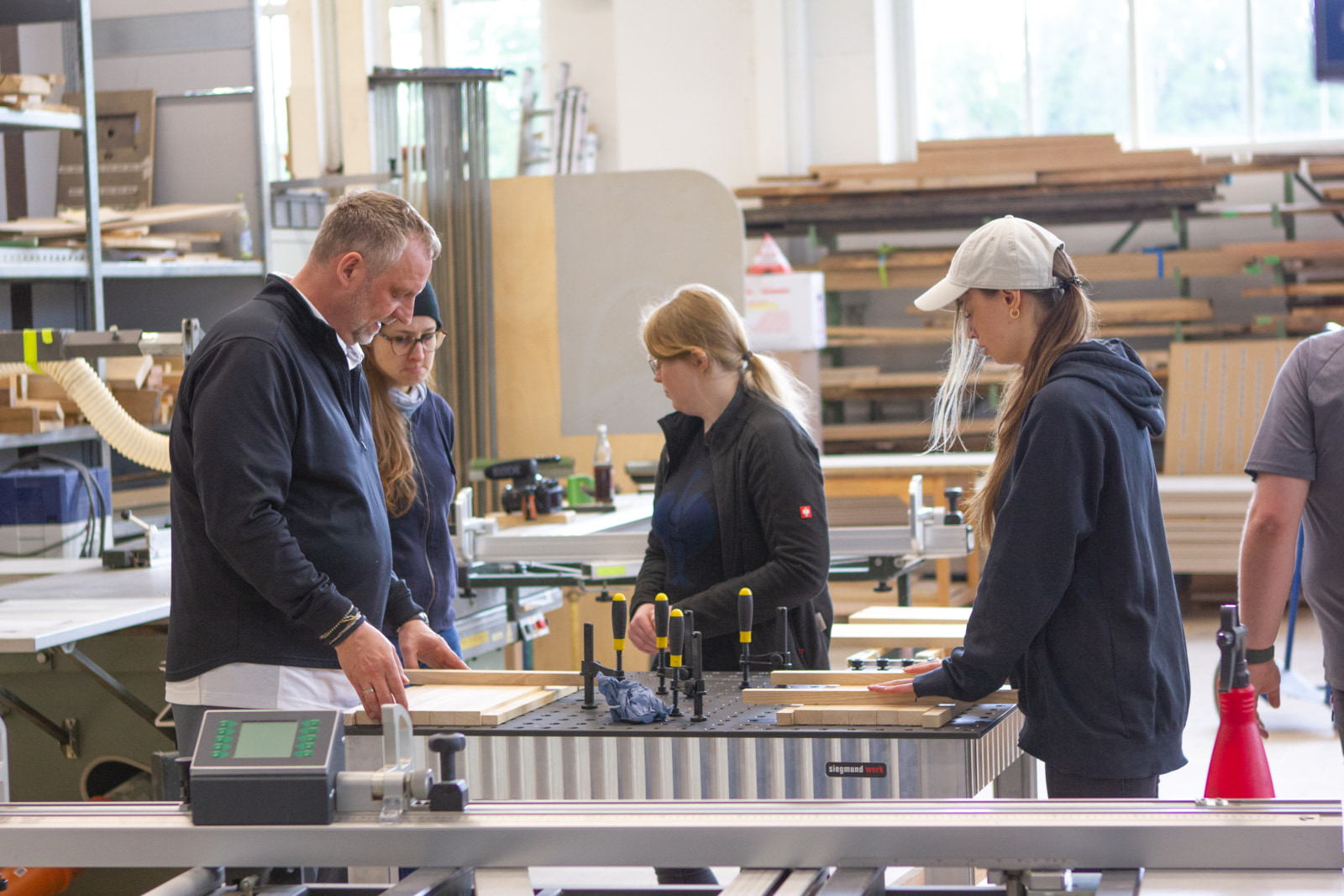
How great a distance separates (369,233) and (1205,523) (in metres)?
5.64


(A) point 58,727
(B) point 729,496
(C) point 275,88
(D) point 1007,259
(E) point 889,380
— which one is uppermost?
(C) point 275,88

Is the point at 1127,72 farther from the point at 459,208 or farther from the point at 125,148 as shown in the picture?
the point at 125,148

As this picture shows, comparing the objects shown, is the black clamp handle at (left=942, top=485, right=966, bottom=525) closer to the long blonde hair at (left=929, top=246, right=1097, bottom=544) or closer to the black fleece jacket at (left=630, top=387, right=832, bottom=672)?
the black fleece jacket at (left=630, top=387, right=832, bottom=672)

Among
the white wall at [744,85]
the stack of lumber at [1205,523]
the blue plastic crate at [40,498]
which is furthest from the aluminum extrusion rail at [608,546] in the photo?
the white wall at [744,85]

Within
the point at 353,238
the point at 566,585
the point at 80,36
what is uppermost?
the point at 80,36

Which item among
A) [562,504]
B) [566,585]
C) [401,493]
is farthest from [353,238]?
[562,504]

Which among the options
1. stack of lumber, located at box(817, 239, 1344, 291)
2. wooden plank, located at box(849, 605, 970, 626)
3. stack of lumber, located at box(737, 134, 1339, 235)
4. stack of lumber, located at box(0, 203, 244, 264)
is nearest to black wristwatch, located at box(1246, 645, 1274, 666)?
wooden plank, located at box(849, 605, 970, 626)

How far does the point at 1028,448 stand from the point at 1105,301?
646 centimetres

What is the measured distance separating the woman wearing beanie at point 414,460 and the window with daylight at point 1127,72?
633 centimetres

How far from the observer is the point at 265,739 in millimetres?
1540

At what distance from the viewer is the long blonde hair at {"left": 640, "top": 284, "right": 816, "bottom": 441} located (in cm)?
273

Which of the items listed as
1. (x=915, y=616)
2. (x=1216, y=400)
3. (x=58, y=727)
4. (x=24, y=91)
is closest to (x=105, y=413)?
(x=58, y=727)

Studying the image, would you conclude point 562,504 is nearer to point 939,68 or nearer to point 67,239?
point 67,239

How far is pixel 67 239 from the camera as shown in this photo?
16.7 feet
